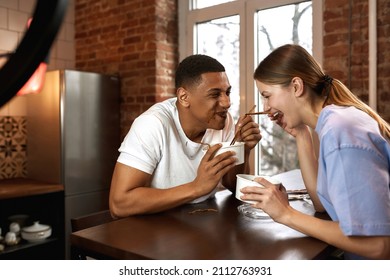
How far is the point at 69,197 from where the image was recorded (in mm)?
2674

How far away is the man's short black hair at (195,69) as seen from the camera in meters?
1.56

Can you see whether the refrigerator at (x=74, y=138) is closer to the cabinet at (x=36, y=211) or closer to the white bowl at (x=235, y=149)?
the cabinet at (x=36, y=211)

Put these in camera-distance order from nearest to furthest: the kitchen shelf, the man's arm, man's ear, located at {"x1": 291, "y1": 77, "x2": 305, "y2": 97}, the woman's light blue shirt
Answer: the woman's light blue shirt < man's ear, located at {"x1": 291, "y1": 77, "x2": 305, "y2": 97} < the man's arm < the kitchen shelf

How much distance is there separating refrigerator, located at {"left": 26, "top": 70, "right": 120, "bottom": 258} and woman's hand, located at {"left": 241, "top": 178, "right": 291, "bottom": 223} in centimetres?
196

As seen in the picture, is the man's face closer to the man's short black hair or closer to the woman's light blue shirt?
the man's short black hair

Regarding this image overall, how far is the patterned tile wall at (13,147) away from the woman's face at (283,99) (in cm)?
235

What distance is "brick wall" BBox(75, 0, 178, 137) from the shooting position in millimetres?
2959

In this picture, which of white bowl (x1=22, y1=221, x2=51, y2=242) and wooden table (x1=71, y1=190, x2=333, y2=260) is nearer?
wooden table (x1=71, y1=190, x2=333, y2=260)

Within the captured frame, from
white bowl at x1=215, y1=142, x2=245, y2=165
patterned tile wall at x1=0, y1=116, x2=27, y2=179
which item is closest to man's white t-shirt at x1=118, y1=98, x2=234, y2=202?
white bowl at x1=215, y1=142, x2=245, y2=165

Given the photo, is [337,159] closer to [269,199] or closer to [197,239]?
[269,199]

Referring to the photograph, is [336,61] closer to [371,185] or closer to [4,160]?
[371,185]

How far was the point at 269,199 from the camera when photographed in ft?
3.21

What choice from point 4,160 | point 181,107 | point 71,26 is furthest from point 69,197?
point 71,26

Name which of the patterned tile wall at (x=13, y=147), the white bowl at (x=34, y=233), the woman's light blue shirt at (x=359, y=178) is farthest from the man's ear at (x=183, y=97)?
the patterned tile wall at (x=13, y=147)
